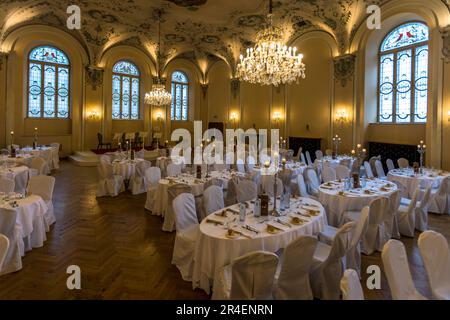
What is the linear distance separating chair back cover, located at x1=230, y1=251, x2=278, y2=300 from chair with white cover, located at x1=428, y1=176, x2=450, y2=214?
19.8 feet

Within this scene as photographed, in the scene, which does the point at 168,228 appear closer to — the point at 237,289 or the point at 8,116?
the point at 237,289

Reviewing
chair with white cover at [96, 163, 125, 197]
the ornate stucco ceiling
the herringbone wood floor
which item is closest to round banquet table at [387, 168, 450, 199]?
the herringbone wood floor

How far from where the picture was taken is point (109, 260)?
171 inches

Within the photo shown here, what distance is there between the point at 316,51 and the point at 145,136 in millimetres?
10293

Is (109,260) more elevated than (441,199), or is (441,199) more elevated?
(441,199)

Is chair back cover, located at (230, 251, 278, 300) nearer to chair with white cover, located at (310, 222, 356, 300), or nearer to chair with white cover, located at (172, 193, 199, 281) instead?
chair with white cover, located at (310, 222, 356, 300)

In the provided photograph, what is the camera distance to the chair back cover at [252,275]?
2555 mm

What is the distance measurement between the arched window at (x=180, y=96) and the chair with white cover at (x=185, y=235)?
15.8 metres

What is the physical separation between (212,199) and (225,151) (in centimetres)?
904

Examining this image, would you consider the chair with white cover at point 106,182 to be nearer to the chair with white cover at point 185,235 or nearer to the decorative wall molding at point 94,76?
the chair with white cover at point 185,235

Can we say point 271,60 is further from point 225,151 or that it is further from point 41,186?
point 225,151

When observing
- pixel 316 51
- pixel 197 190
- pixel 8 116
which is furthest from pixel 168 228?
pixel 8 116

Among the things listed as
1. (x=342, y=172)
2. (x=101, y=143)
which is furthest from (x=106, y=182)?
(x=101, y=143)

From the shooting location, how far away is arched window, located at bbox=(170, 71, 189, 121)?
64.5 ft
